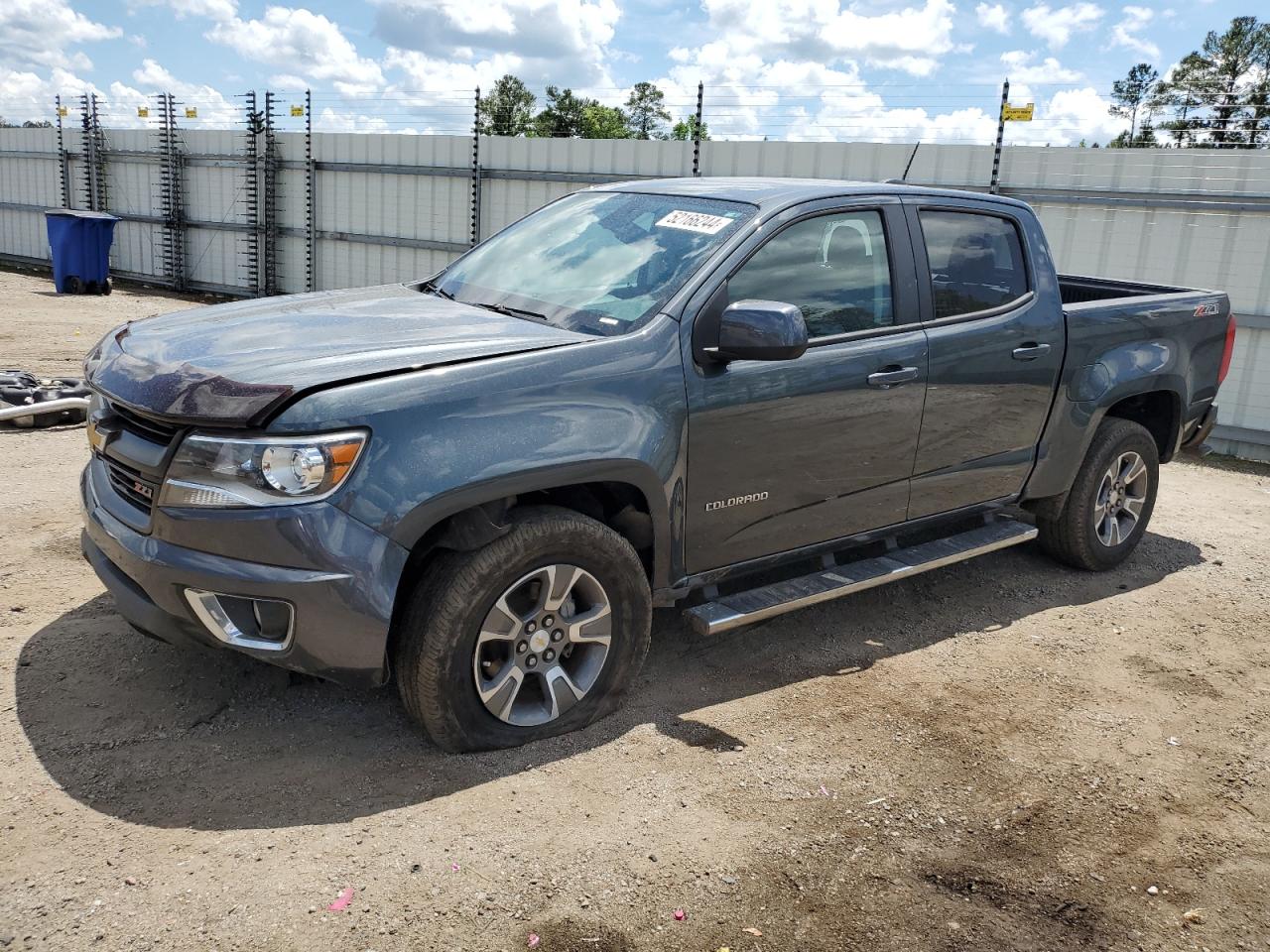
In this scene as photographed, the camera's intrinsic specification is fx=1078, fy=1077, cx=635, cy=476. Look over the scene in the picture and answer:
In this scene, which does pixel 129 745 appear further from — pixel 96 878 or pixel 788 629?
pixel 788 629

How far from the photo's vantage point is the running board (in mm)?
3967

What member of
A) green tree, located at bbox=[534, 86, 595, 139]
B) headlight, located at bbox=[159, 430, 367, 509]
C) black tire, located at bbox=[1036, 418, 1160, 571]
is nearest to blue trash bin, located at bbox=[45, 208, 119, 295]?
black tire, located at bbox=[1036, 418, 1160, 571]

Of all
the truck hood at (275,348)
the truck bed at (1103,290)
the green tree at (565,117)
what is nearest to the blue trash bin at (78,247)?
the truck hood at (275,348)

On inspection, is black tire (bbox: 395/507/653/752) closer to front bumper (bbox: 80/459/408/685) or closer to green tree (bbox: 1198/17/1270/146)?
front bumper (bbox: 80/459/408/685)

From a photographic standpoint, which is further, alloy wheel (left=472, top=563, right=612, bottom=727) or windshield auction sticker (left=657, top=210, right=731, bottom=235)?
windshield auction sticker (left=657, top=210, right=731, bottom=235)

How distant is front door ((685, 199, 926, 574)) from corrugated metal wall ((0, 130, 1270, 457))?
1.55 meters

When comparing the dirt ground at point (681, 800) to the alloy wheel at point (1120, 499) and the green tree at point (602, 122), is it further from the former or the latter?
the green tree at point (602, 122)

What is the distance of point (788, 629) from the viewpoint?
4.87 meters

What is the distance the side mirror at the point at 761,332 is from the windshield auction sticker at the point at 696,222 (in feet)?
1.60

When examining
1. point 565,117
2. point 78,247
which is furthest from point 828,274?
point 565,117

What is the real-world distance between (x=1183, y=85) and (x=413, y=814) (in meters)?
69.8

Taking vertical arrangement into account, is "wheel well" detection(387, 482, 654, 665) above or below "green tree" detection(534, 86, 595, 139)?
below

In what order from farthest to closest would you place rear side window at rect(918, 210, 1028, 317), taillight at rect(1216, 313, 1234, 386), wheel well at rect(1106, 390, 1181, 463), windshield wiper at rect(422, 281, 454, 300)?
taillight at rect(1216, 313, 1234, 386), wheel well at rect(1106, 390, 1181, 463), rear side window at rect(918, 210, 1028, 317), windshield wiper at rect(422, 281, 454, 300)

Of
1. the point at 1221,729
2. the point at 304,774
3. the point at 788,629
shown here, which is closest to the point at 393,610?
the point at 304,774
